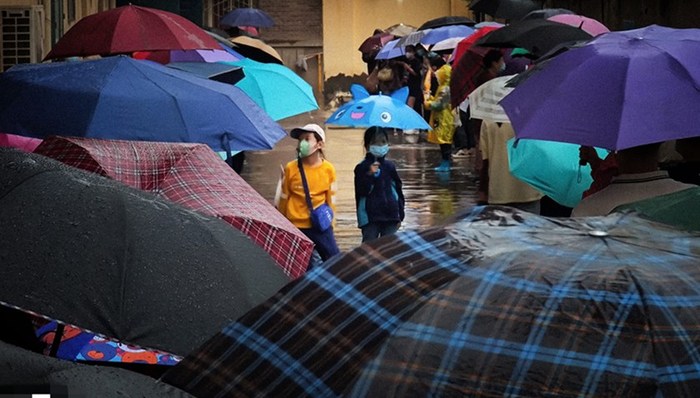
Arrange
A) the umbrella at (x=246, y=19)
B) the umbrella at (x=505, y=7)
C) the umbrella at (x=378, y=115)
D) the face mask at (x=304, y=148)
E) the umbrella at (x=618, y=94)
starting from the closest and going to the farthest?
1. the umbrella at (x=618, y=94)
2. the face mask at (x=304, y=148)
3. the umbrella at (x=378, y=115)
4. the umbrella at (x=505, y=7)
5. the umbrella at (x=246, y=19)

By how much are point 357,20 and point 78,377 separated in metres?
35.1

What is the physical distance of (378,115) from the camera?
11.4m

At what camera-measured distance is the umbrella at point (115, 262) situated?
3.82 metres

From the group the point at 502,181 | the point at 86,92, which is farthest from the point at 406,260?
the point at 502,181

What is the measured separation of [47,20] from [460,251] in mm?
14510

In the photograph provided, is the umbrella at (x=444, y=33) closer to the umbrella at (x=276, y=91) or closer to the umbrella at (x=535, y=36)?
the umbrella at (x=276, y=91)

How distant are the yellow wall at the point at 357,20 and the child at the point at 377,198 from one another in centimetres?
2683

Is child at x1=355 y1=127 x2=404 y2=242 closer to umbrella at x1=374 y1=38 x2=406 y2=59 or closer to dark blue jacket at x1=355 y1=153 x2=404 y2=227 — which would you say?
dark blue jacket at x1=355 y1=153 x2=404 y2=227

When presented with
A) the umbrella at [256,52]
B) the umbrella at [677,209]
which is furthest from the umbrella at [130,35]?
the umbrella at [677,209]

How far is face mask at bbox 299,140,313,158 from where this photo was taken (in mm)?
9719

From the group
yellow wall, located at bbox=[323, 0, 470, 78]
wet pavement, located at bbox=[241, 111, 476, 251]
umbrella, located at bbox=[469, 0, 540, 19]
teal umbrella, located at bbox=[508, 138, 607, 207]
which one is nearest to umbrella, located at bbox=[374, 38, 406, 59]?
wet pavement, located at bbox=[241, 111, 476, 251]

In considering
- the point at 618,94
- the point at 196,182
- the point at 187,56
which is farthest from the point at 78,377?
the point at 187,56

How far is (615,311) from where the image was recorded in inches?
120

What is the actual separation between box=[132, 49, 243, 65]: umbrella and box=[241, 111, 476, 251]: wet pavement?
6.58 feet
